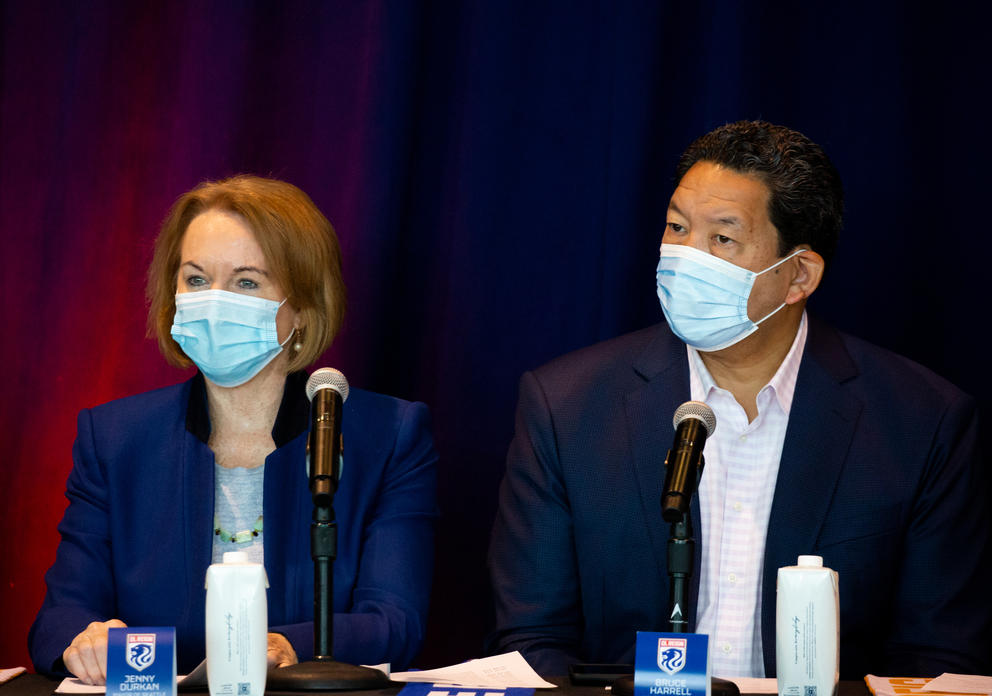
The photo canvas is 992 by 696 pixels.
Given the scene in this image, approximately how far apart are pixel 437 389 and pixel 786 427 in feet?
4.19

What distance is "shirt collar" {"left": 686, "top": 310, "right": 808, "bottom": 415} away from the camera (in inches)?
125

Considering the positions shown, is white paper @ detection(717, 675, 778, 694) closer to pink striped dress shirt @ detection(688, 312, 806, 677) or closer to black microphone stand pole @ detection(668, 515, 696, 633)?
black microphone stand pole @ detection(668, 515, 696, 633)

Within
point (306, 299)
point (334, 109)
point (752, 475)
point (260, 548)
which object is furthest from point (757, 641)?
point (334, 109)

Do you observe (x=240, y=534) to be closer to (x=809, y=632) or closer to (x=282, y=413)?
(x=282, y=413)

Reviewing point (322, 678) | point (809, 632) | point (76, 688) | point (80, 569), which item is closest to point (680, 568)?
point (809, 632)

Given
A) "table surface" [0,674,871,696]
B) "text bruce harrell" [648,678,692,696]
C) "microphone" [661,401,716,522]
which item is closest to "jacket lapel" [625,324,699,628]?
"table surface" [0,674,871,696]

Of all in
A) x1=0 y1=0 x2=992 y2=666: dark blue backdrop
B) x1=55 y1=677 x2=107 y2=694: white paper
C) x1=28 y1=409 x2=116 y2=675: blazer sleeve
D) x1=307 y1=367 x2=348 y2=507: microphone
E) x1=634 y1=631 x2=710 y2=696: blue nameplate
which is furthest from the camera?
x1=0 y1=0 x2=992 y2=666: dark blue backdrop

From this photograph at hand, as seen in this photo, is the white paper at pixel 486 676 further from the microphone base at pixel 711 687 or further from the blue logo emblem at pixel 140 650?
the blue logo emblem at pixel 140 650

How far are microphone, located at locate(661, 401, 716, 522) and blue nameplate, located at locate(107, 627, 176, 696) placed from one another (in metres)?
0.88

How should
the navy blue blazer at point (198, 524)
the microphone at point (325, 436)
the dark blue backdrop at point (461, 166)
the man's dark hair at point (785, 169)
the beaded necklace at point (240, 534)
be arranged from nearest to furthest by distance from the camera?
the microphone at point (325, 436) → the navy blue blazer at point (198, 524) → the beaded necklace at point (240, 534) → the man's dark hair at point (785, 169) → the dark blue backdrop at point (461, 166)

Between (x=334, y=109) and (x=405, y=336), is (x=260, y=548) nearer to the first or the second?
(x=405, y=336)

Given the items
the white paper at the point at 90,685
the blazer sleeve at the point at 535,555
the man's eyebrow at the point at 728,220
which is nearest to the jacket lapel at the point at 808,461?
the man's eyebrow at the point at 728,220

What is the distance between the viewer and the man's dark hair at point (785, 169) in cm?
318

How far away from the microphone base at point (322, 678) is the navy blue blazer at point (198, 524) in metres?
0.57
